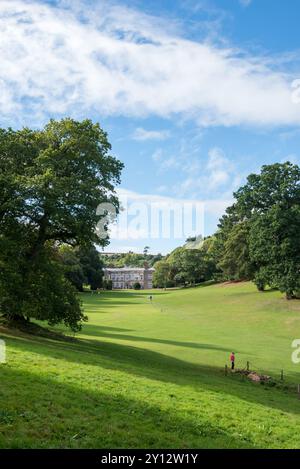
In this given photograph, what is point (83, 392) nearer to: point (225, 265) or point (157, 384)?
point (157, 384)

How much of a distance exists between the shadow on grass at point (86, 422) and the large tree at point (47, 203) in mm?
12791

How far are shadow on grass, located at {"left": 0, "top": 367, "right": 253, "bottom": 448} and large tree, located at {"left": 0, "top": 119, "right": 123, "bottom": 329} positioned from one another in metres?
12.8

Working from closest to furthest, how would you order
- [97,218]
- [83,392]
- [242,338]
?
[83,392]
[97,218]
[242,338]

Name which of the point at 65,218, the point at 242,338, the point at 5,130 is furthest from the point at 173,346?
the point at 5,130

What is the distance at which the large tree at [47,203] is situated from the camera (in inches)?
1019

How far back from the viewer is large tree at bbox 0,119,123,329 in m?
25.9

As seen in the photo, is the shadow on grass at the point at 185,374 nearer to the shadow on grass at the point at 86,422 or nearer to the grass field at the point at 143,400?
the grass field at the point at 143,400

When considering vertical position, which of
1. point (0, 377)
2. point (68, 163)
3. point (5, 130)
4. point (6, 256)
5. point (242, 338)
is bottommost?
point (242, 338)

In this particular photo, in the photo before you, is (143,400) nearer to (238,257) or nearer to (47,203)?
(47,203)

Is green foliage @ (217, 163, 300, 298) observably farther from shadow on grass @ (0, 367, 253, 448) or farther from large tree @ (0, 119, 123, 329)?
shadow on grass @ (0, 367, 253, 448)

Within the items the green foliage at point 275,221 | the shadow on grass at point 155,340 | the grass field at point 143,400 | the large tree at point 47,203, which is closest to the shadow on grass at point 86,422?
the grass field at point 143,400

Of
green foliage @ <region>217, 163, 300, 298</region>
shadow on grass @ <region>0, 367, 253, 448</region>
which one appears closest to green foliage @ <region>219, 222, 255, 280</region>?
green foliage @ <region>217, 163, 300, 298</region>

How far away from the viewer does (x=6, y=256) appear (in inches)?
1030

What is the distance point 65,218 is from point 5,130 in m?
7.13
